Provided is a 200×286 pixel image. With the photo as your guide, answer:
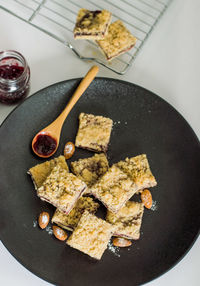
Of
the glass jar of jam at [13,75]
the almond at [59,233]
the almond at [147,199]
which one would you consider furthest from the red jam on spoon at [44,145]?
the almond at [147,199]

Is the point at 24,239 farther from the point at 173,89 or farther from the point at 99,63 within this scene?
the point at 173,89

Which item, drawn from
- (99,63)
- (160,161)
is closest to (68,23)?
(99,63)

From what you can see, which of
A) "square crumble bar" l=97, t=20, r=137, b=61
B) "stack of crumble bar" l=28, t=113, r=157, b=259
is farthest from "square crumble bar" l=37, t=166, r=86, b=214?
"square crumble bar" l=97, t=20, r=137, b=61

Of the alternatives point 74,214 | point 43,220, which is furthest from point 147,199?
point 43,220

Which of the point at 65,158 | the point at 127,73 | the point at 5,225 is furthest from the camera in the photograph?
the point at 127,73

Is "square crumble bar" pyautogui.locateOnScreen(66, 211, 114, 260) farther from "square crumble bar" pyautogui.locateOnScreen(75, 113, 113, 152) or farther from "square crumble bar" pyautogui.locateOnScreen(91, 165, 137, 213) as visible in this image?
"square crumble bar" pyautogui.locateOnScreen(75, 113, 113, 152)

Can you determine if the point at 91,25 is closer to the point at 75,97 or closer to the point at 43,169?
the point at 75,97
